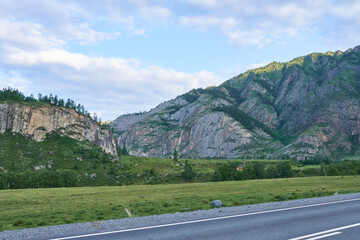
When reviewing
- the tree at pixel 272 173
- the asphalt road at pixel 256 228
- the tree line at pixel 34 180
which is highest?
the asphalt road at pixel 256 228

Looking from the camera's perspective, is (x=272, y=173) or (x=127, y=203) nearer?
(x=127, y=203)

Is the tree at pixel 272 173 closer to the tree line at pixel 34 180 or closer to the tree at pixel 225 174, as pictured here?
the tree at pixel 225 174

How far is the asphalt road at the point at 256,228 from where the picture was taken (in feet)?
50.4

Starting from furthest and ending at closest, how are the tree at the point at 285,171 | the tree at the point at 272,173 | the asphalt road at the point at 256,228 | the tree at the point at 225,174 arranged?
1. the tree at the point at 285,171
2. the tree at the point at 272,173
3. the tree at the point at 225,174
4. the asphalt road at the point at 256,228

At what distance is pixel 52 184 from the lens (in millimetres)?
137000

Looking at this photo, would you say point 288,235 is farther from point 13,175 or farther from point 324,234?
point 13,175

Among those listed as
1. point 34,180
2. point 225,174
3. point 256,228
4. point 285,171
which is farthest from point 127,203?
point 285,171

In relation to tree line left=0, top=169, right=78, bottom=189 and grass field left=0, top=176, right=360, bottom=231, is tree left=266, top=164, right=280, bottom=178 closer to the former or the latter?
grass field left=0, top=176, right=360, bottom=231

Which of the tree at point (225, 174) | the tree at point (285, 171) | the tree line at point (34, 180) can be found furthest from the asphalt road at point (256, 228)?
the tree at point (285, 171)

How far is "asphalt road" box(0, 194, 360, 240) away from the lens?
50.4 feet

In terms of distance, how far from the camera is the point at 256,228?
17031mm

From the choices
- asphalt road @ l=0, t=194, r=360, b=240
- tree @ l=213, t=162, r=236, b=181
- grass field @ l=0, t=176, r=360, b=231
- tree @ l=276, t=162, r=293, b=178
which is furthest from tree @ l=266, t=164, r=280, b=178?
asphalt road @ l=0, t=194, r=360, b=240

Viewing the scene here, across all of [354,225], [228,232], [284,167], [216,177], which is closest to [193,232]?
[228,232]

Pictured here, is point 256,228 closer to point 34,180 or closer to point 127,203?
point 127,203
